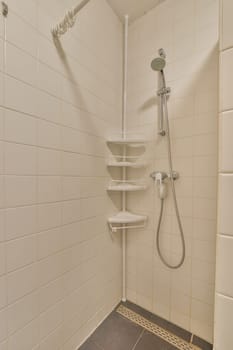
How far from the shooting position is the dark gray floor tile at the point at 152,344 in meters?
1.18

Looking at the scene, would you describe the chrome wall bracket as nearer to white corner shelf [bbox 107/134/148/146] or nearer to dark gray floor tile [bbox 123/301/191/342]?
white corner shelf [bbox 107/134/148/146]

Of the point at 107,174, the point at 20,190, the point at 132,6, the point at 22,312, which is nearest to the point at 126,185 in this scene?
the point at 107,174

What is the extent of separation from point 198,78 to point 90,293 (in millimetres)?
1690

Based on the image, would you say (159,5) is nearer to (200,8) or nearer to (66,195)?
(200,8)

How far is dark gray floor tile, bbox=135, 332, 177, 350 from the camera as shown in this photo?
3.86 feet

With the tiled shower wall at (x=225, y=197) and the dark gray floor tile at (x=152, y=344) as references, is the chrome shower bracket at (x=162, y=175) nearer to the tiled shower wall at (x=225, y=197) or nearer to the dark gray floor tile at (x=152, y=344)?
the tiled shower wall at (x=225, y=197)

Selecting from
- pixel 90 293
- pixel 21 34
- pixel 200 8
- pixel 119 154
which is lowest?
pixel 90 293

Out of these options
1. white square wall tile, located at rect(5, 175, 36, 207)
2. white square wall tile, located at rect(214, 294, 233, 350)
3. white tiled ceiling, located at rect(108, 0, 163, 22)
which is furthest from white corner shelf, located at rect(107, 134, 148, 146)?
white square wall tile, located at rect(214, 294, 233, 350)

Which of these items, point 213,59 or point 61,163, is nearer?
point 61,163

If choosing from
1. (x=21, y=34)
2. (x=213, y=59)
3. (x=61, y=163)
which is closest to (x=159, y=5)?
(x=213, y=59)

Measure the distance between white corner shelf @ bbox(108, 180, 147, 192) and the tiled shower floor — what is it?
1.01m

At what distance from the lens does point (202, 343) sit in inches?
47.8

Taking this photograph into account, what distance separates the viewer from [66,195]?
1.07 m

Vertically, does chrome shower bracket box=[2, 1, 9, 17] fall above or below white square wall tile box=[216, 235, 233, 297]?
above
